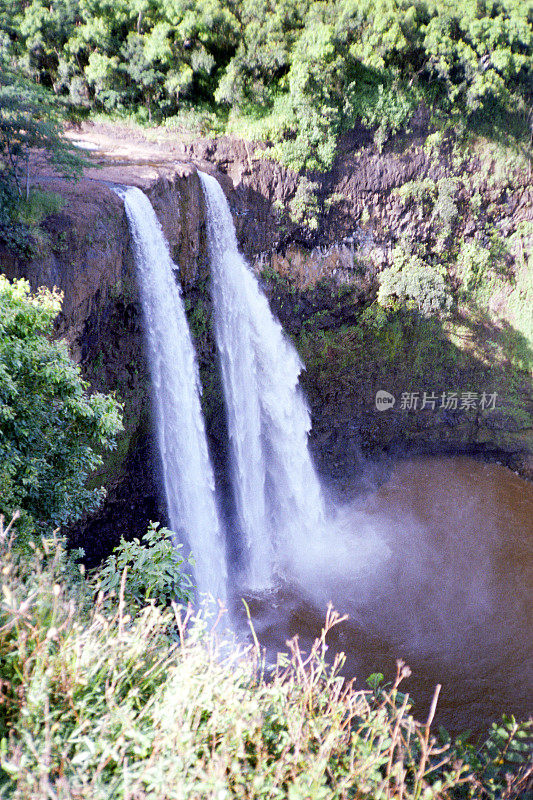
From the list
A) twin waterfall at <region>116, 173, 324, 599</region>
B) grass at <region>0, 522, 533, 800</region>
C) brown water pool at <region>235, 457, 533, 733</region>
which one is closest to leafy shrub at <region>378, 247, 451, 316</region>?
twin waterfall at <region>116, 173, 324, 599</region>

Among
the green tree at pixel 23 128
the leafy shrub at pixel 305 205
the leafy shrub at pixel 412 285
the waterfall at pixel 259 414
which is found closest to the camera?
the green tree at pixel 23 128

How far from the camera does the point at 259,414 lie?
13.9m

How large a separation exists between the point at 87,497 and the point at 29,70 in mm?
16212

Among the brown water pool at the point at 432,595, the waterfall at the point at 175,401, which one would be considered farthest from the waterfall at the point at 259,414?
the waterfall at the point at 175,401

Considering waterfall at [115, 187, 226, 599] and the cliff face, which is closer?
waterfall at [115, 187, 226, 599]

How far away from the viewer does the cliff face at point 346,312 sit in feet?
36.6

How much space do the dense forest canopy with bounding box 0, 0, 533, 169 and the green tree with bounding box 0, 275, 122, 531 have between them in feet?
37.0

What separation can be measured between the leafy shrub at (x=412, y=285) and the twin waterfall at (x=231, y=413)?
3.87 meters

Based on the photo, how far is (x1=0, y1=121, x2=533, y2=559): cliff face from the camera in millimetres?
11164

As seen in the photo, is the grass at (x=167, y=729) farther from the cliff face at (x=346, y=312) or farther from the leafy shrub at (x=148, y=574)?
the cliff face at (x=346, y=312)

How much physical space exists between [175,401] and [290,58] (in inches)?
424
